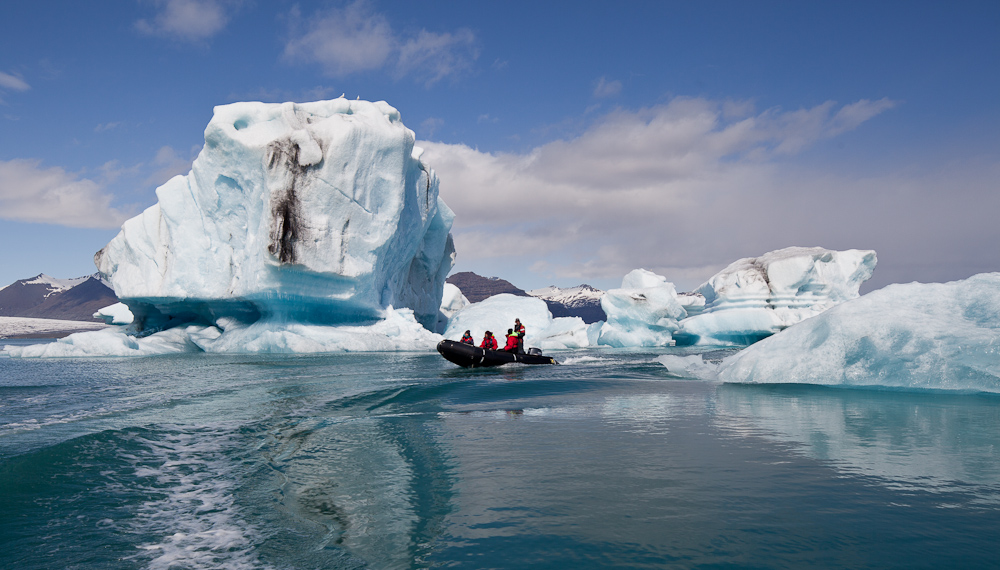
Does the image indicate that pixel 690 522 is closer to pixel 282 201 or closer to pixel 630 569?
pixel 630 569

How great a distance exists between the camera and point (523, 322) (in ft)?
105

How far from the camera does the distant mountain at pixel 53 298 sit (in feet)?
521

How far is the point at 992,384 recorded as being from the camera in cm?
702

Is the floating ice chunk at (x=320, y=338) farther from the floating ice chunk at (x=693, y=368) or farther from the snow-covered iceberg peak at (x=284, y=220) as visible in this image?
the floating ice chunk at (x=693, y=368)

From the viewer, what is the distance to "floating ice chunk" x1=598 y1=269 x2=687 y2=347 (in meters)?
29.2

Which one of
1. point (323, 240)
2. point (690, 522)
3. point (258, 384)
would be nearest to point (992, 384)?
point (690, 522)

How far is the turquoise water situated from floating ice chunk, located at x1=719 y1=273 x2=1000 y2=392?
420mm

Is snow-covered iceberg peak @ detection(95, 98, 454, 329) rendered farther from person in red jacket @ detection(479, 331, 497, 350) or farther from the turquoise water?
the turquoise water

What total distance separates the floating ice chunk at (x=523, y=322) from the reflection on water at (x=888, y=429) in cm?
2186

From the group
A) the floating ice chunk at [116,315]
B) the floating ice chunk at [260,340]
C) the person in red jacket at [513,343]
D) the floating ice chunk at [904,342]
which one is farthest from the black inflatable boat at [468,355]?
the floating ice chunk at [116,315]

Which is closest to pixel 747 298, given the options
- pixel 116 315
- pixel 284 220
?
pixel 284 220

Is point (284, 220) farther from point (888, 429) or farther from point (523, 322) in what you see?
point (888, 429)

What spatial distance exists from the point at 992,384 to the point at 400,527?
7.64 metres

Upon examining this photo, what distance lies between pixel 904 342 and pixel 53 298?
20885 cm
